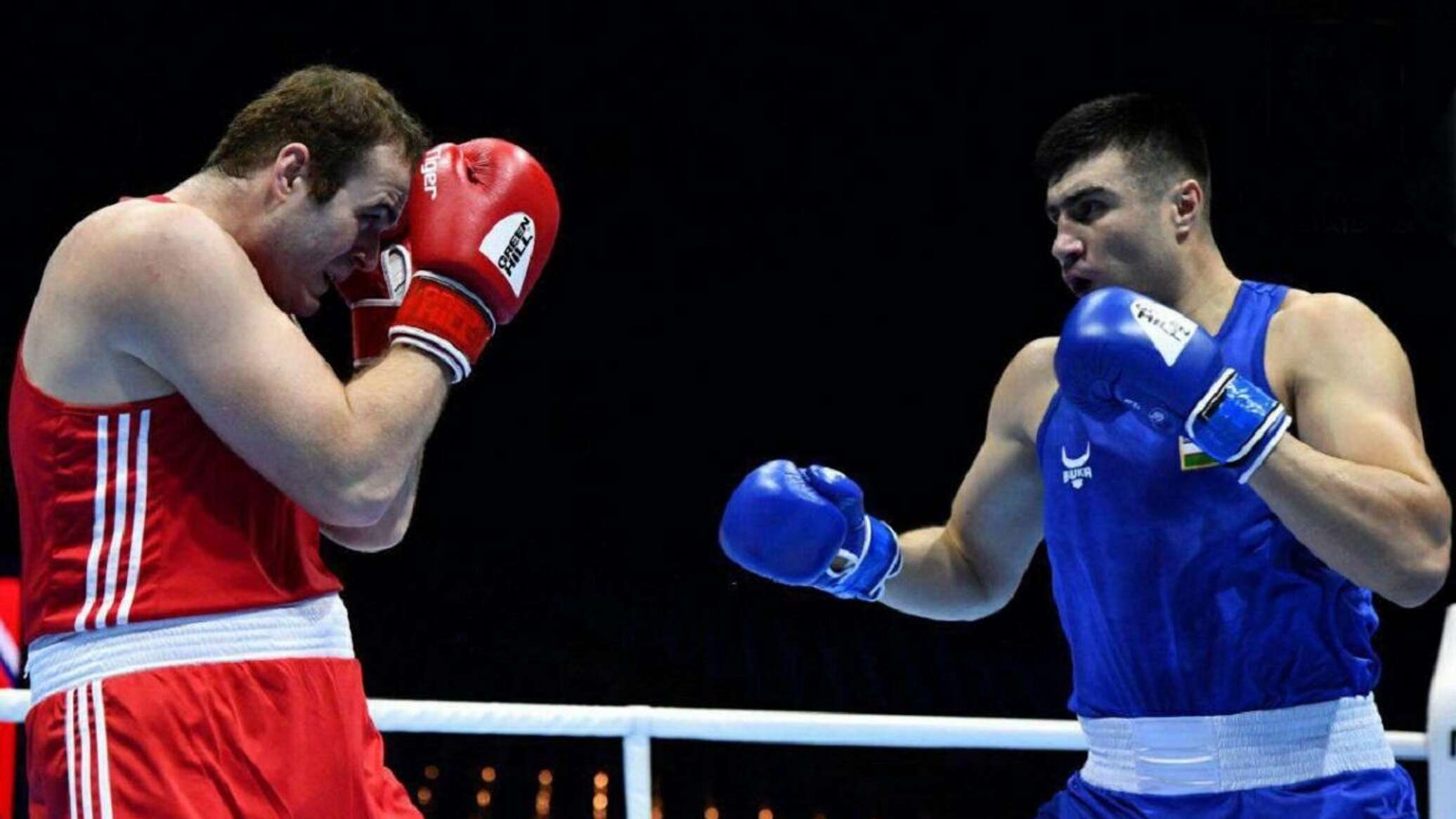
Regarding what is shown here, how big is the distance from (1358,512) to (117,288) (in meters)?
1.52

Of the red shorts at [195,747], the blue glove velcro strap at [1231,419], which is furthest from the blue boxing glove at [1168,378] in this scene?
the red shorts at [195,747]

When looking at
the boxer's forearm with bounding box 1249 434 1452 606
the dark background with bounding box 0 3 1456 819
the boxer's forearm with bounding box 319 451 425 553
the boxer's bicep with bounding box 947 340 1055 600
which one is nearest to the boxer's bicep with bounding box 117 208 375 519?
the boxer's forearm with bounding box 319 451 425 553

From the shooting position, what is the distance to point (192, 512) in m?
1.76

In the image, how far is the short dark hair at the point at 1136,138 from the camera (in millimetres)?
2541

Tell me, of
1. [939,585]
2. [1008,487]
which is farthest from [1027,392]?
[939,585]

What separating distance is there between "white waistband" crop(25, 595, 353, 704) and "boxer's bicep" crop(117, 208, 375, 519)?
16 centimetres

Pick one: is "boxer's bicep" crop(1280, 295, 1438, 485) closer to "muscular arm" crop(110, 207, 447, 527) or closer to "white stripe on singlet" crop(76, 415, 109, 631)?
"muscular arm" crop(110, 207, 447, 527)

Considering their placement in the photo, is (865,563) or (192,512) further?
(865,563)

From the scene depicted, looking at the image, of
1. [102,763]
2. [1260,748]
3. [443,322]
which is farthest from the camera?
[1260,748]

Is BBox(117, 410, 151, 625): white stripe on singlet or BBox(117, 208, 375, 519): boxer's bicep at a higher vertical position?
BBox(117, 208, 375, 519): boxer's bicep

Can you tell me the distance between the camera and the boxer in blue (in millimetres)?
2078

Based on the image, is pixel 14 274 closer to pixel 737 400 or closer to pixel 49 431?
pixel 737 400

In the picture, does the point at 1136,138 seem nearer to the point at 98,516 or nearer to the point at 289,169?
the point at 289,169

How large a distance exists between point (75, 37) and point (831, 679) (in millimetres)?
5283
